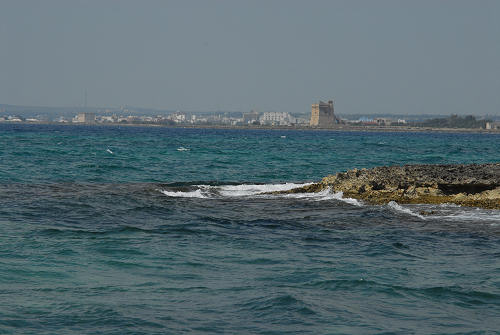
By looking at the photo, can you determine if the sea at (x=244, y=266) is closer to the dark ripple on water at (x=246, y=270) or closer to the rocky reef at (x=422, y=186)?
the dark ripple on water at (x=246, y=270)

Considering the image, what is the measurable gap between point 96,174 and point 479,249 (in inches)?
900

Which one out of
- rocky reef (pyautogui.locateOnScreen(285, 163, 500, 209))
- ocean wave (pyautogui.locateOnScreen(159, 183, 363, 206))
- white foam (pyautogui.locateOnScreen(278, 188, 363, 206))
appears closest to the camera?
rocky reef (pyautogui.locateOnScreen(285, 163, 500, 209))

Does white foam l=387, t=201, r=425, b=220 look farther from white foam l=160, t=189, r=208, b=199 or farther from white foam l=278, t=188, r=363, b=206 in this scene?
white foam l=160, t=189, r=208, b=199

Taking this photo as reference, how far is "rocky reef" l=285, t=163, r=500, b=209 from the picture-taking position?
69.6 ft

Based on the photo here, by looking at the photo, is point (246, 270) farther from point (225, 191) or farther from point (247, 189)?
point (247, 189)

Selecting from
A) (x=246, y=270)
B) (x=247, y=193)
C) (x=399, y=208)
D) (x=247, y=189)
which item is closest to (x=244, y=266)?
(x=246, y=270)

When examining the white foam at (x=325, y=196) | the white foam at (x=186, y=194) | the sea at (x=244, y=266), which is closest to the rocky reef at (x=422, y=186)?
the white foam at (x=325, y=196)

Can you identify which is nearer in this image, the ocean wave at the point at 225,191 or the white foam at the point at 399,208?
the white foam at the point at 399,208

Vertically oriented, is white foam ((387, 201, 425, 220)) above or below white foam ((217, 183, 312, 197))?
A: above

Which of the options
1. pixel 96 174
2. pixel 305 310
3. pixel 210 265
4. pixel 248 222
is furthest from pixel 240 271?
pixel 96 174

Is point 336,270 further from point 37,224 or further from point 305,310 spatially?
point 37,224

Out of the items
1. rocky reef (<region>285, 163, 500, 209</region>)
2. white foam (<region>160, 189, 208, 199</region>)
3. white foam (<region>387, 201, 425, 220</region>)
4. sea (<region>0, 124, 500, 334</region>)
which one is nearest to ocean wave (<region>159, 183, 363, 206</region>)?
white foam (<region>160, 189, 208, 199</region>)

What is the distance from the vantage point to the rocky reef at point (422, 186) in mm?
21203

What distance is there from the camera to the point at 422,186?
22438 millimetres
